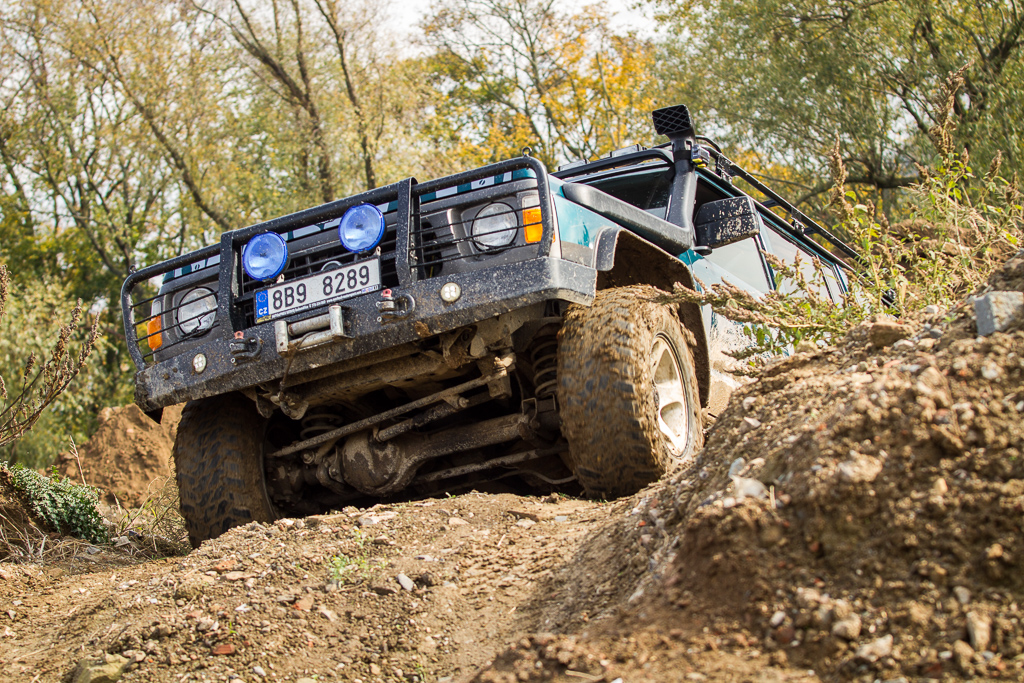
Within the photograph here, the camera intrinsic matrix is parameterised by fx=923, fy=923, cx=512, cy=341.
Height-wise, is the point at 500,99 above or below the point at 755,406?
above

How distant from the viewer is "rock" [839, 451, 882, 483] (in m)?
2.10

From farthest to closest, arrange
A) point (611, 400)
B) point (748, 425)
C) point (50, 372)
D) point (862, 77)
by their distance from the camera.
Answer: point (862, 77) < point (50, 372) < point (611, 400) < point (748, 425)

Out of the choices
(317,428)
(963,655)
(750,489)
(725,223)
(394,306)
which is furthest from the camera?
(725,223)

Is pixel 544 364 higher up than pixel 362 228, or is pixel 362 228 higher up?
pixel 362 228

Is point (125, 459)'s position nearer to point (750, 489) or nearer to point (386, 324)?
point (386, 324)

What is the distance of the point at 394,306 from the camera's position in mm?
3773

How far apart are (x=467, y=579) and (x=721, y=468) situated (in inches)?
38.1

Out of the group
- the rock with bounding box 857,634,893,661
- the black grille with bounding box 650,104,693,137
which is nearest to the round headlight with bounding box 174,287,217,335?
the black grille with bounding box 650,104,693,137

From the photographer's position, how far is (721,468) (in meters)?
2.72

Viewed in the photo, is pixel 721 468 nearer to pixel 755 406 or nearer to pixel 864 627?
pixel 755 406

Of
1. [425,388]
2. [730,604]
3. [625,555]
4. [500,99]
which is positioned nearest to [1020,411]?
[730,604]

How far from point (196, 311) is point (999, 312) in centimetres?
355

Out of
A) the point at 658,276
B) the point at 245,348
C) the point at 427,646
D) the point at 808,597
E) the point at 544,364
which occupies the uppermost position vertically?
the point at 658,276

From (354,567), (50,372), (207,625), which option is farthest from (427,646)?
(50,372)
